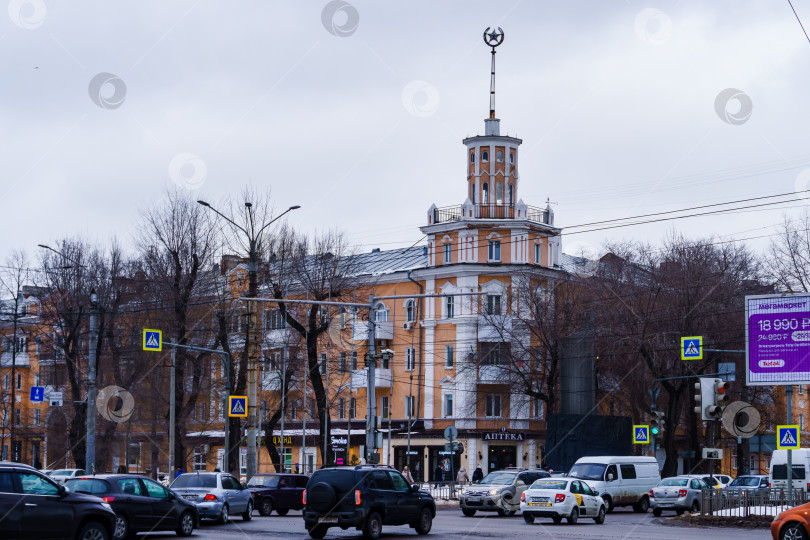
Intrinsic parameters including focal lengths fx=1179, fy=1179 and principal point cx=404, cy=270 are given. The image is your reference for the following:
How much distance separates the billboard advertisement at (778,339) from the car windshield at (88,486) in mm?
17343

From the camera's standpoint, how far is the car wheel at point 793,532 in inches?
912

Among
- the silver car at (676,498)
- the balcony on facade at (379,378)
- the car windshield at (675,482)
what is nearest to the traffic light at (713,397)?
the silver car at (676,498)

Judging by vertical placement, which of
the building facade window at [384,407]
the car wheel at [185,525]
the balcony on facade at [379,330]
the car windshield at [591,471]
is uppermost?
the balcony on facade at [379,330]

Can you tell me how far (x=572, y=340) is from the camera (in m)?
58.7

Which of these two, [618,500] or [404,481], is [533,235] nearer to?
[618,500]

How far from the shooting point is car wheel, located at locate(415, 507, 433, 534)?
27.5m

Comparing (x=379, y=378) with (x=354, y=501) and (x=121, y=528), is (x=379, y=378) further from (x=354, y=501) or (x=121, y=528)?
(x=121, y=528)

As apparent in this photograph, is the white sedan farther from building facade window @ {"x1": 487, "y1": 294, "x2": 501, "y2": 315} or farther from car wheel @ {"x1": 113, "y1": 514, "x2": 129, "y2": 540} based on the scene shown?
building facade window @ {"x1": 487, "y1": 294, "x2": 501, "y2": 315}

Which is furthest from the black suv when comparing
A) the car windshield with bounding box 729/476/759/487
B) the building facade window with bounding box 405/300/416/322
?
the building facade window with bounding box 405/300/416/322

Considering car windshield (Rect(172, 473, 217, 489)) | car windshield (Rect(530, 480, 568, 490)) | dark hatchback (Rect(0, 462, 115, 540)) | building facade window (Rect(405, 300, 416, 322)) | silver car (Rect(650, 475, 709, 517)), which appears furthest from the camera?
building facade window (Rect(405, 300, 416, 322))

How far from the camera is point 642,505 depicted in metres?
43.0

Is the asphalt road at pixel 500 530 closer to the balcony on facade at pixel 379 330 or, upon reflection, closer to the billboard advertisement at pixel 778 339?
the billboard advertisement at pixel 778 339

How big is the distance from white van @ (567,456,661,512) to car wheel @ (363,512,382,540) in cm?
1498

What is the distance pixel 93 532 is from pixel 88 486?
5283 mm
